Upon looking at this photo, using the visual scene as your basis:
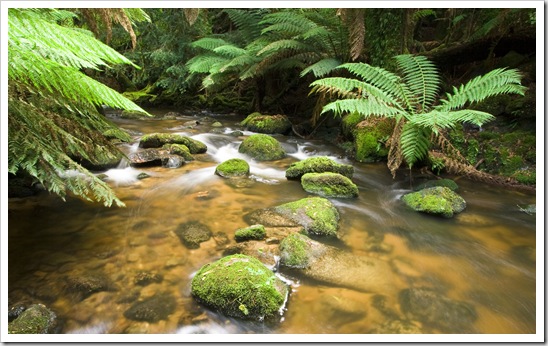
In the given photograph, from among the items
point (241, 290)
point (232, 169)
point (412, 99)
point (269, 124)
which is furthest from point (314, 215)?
point (269, 124)

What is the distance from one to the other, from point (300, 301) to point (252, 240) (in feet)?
2.45

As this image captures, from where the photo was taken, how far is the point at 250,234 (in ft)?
8.34

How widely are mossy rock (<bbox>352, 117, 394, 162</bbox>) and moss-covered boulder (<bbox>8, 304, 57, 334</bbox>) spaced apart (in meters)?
→ 4.13

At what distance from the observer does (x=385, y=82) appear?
4379mm

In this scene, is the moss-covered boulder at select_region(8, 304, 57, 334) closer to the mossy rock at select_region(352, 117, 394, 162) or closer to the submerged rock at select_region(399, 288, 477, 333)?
the submerged rock at select_region(399, 288, 477, 333)

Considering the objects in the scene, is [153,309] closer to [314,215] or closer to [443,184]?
[314,215]

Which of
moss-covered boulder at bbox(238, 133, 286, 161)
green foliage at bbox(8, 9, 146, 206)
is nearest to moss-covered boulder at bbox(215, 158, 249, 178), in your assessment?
moss-covered boulder at bbox(238, 133, 286, 161)

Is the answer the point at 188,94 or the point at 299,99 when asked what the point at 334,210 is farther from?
the point at 188,94

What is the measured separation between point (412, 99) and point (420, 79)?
11.5 inches

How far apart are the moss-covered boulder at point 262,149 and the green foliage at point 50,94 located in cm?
279

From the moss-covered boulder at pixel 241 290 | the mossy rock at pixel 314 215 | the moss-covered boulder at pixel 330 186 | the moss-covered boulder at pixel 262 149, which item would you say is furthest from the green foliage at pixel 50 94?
the moss-covered boulder at pixel 262 149

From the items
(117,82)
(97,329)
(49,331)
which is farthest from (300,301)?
(117,82)

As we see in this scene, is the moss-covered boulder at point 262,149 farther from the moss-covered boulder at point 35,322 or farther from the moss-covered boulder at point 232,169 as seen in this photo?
the moss-covered boulder at point 35,322

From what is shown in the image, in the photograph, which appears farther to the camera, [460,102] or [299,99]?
[299,99]
